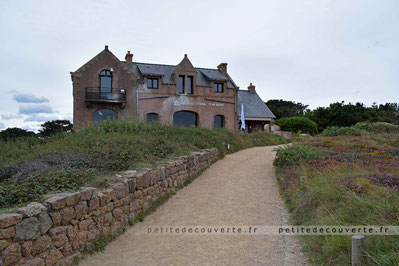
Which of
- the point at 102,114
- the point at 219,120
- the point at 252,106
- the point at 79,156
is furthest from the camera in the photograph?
the point at 252,106

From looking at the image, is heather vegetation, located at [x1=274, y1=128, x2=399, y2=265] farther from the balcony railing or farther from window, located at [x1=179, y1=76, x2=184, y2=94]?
window, located at [x1=179, y1=76, x2=184, y2=94]

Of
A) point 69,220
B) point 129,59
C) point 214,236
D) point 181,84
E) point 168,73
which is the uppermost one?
point 129,59

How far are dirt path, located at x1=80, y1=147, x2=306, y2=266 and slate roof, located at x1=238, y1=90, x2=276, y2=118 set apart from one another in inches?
829

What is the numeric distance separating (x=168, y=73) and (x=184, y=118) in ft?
14.0

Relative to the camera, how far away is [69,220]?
4.85 m

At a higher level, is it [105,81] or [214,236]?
[105,81]

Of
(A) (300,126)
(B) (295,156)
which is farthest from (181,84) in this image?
(B) (295,156)

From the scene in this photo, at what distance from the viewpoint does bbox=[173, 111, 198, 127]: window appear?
2659 cm

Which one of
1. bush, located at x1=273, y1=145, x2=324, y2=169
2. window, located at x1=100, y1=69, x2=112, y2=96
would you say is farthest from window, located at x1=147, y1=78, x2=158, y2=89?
bush, located at x1=273, y1=145, x2=324, y2=169

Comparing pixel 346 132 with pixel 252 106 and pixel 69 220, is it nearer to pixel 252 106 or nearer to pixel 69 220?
pixel 252 106

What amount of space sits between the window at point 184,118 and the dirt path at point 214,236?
15986 mm

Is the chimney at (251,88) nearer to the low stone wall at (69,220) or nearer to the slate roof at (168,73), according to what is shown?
the slate roof at (168,73)

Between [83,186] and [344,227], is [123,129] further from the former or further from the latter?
[344,227]

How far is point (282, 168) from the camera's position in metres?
11.1
